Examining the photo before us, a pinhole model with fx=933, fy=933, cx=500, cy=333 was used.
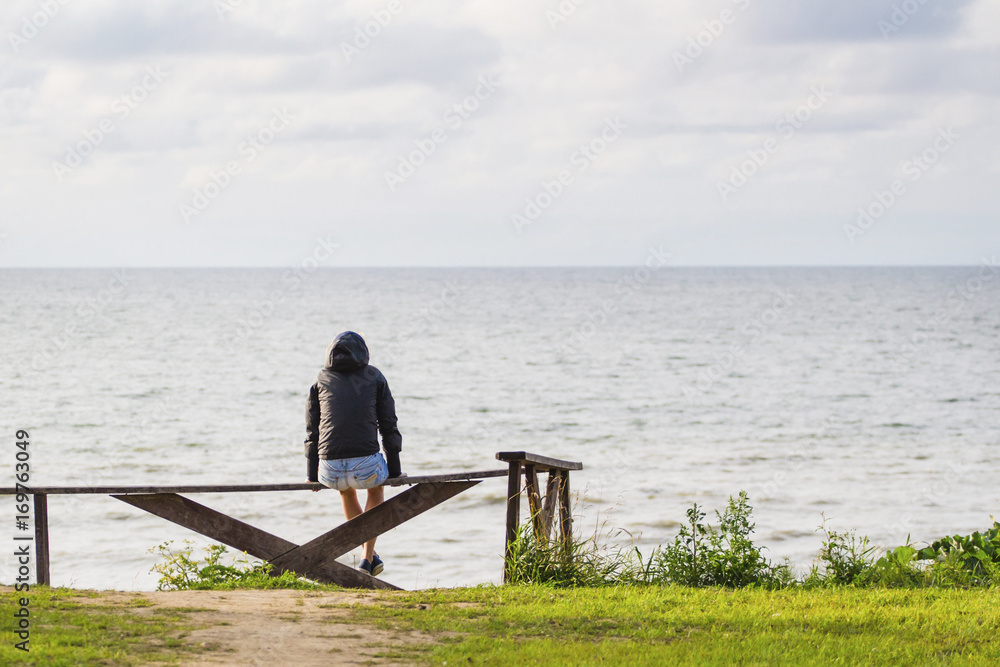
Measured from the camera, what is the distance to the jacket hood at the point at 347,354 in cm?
705

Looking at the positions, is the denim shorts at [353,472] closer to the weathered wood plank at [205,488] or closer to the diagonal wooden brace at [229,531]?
the weathered wood plank at [205,488]

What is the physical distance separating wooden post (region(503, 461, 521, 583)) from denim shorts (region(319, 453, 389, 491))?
3.24 ft

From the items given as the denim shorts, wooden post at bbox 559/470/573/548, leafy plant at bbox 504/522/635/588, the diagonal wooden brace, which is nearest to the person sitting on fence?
the denim shorts

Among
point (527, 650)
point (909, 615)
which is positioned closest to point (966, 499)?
point (909, 615)

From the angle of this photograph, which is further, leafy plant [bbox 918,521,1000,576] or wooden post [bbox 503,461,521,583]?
leafy plant [bbox 918,521,1000,576]

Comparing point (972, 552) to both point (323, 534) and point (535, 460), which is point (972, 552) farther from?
point (323, 534)

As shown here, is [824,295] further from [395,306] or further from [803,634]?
[803,634]

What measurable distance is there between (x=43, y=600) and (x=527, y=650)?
323 centimetres

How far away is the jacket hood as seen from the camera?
705cm

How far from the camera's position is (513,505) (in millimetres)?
7285

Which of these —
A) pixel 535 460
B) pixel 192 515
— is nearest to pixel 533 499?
pixel 535 460

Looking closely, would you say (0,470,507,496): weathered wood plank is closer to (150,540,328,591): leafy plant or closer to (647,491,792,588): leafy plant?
(150,540,328,591): leafy plant

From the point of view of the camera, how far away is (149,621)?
571 centimetres

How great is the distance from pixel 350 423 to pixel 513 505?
1.42 m
